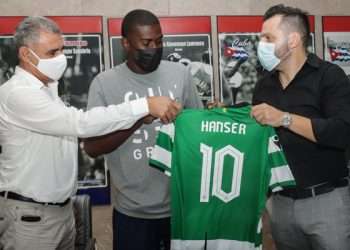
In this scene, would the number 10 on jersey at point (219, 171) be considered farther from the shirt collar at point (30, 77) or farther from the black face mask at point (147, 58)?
the shirt collar at point (30, 77)

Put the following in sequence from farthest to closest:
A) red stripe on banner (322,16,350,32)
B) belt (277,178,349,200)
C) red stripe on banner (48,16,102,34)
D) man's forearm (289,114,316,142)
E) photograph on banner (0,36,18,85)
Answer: red stripe on banner (322,16,350,32)
red stripe on banner (48,16,102,34)
photograph on banner (0,36,18,85)
belt (277,178,349,200)
man's forearm (289,114,316,142)

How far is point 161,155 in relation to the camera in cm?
205

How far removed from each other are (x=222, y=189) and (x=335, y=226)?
1.74 feet

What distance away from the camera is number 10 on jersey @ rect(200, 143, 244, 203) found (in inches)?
81.9

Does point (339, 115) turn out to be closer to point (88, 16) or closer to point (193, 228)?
point (193, 228)

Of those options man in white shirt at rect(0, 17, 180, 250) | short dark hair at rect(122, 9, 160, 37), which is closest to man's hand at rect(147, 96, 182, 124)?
man in white shirt at rect(0, 17, 180, 250)

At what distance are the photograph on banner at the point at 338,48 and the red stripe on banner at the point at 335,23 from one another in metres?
0.05

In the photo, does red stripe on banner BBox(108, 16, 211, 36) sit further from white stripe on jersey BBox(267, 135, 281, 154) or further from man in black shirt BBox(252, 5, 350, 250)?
white stripe on jersey BBox(267, 135, 281, 154)

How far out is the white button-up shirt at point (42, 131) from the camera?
6.24 ft

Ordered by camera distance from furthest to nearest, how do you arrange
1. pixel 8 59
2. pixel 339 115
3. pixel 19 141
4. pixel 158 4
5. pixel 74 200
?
pixel 158 4 < pixel 8 59 < pixel 74 200 < pixel 19 141 < pixel 339 115

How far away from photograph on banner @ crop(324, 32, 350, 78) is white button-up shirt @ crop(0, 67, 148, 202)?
10.6ft

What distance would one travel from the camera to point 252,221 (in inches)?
83.0

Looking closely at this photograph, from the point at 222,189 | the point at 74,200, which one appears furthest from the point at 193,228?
the point at 74,200

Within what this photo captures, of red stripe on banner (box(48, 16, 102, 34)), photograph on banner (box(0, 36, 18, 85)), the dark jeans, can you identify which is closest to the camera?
the dark jeans
